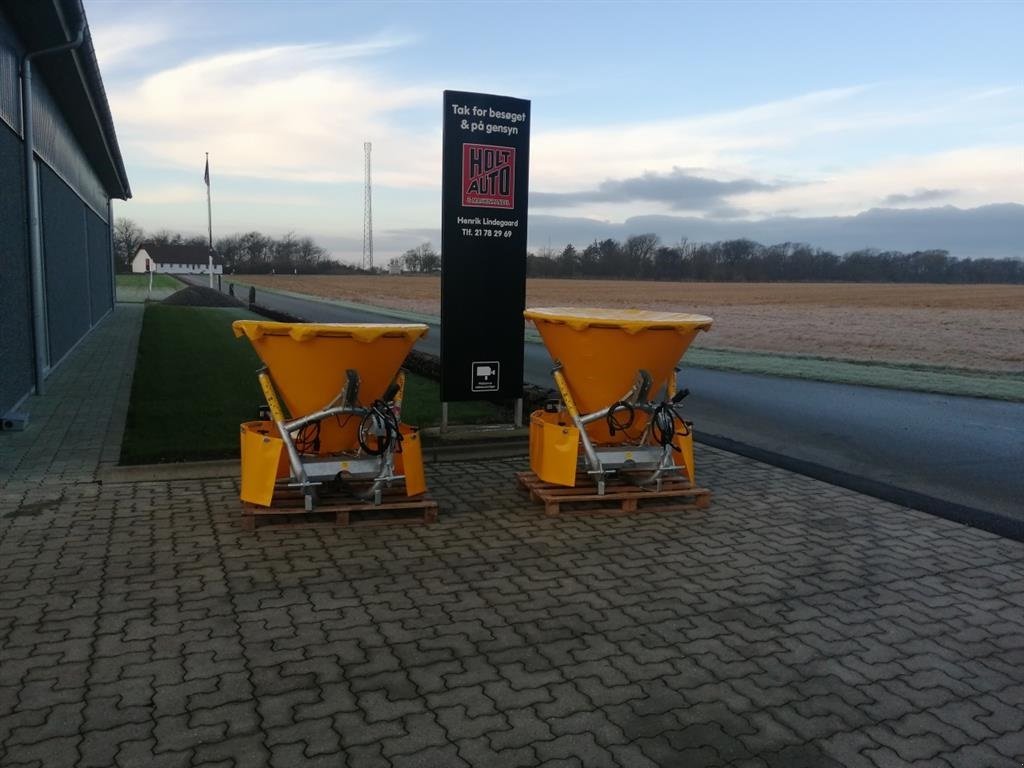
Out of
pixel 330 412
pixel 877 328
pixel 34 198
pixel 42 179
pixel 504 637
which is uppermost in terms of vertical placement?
pixel 42 179

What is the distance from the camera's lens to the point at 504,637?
4.24 metres

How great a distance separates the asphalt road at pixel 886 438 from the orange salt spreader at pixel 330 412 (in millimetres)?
4211

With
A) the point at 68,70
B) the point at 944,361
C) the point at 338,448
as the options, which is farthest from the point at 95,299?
the point at 944,361

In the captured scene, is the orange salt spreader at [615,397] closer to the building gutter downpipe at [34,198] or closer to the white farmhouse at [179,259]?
the building gutter downpipe at [34,198]

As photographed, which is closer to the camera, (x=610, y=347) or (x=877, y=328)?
(x=610, y=347)

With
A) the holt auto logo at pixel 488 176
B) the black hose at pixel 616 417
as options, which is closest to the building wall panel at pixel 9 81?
the holt auto logo at pixel 488 176

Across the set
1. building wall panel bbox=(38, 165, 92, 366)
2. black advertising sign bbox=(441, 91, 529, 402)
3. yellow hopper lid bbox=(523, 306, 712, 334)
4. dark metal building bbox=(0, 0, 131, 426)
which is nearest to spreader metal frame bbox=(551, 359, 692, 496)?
yellow hopper lid bbox=(523, 306, 712, 334)

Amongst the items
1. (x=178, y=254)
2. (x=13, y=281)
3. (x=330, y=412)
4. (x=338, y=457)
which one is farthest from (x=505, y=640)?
(x=178, y=254)

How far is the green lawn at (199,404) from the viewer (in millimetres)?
7987

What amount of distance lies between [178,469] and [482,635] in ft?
13.8

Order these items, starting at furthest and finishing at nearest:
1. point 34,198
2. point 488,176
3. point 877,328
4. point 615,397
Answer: point 877,328 < point 34,198 < point 488,176 < point 615,397

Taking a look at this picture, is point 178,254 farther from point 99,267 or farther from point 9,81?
point 9,81

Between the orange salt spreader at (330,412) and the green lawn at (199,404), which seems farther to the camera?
the green lawn at (199,404)

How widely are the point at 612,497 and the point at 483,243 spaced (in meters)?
3.24
